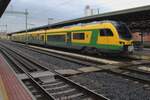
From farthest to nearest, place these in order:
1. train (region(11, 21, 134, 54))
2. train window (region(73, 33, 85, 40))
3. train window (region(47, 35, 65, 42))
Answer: train window (region(47, 35, 65, 42)) → train window (region(73, 33, 85, 40)) → train (region(11, 21, 134, 54))

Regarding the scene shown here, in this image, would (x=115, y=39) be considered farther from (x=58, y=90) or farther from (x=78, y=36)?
(x=58, y=90)

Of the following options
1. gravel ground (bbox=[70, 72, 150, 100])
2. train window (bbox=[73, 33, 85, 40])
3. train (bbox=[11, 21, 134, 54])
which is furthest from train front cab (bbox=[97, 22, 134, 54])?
gravel ground (bbox=[70, 72, 150, 100])

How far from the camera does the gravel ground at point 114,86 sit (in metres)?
8.26

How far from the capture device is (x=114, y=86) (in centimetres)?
970

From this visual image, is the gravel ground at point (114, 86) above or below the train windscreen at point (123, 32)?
below

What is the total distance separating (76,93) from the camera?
8.61 metres

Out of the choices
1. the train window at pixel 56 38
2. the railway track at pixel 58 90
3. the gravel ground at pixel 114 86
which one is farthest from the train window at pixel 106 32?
the train window at pixel 56 38

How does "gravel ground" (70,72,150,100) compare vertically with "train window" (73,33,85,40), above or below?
below

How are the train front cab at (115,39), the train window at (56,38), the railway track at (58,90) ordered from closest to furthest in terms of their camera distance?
the railway track at (58,90)
the train front cab at (115,39)
the train window at (56,38)

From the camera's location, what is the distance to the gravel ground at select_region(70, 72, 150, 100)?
8.26 m

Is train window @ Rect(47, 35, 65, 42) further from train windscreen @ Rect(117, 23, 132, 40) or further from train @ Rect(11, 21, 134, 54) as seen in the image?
train windscreen @ Rect(117, 23, 132, 40)

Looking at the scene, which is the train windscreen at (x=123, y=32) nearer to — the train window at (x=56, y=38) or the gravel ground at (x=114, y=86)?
the gravel ground at (x=114, y=86)

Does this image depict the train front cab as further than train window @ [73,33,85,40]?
No

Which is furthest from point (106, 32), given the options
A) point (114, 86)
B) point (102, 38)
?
point (114, 86)
